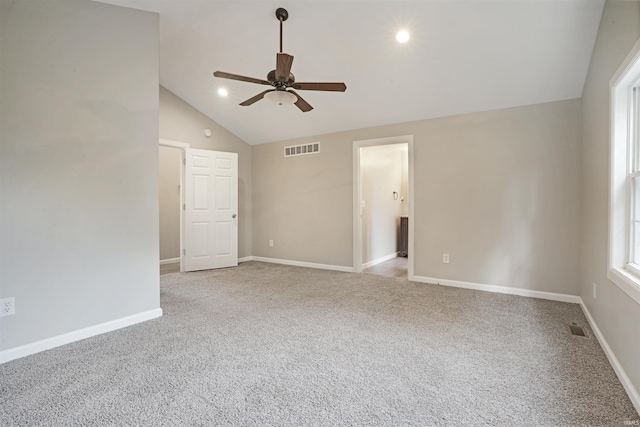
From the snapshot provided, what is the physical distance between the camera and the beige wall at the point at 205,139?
494 centimetres

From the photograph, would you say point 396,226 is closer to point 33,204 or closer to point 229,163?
point 229,163

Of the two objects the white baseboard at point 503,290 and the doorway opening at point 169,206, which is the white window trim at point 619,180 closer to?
the white baseboard at point 503,290

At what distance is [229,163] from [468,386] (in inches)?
192

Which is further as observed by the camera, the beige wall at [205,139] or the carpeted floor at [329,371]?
the beige wall at [205,139]

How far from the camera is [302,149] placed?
18.2 feet

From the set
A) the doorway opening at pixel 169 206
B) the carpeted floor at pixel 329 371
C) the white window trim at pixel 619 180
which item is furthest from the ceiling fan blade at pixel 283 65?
the doorway opening at pixel 169 206

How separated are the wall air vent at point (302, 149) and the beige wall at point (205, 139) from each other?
970 mm

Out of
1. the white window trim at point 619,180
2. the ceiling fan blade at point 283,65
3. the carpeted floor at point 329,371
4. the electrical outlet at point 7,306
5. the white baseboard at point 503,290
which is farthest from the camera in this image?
the white baseboard at point 503,290

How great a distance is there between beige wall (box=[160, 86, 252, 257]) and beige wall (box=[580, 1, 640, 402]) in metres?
5.18

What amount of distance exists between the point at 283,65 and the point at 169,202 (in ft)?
14.7

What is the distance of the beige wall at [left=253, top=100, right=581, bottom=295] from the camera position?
11.5 ft

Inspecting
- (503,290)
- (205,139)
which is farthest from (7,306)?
(503,290)

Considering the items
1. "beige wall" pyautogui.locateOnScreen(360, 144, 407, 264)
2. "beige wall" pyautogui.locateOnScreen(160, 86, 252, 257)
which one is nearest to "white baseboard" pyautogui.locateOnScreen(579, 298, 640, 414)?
"beige wall" pyautogui.locateOnScreen(360, 144, 407, 264)

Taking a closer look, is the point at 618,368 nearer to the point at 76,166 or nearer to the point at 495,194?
the point at 495,194
